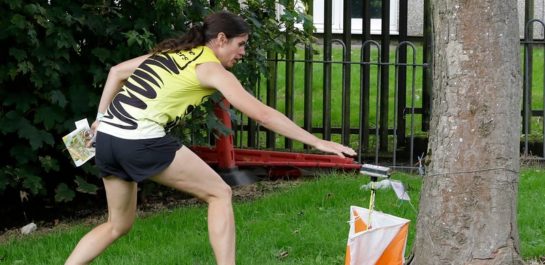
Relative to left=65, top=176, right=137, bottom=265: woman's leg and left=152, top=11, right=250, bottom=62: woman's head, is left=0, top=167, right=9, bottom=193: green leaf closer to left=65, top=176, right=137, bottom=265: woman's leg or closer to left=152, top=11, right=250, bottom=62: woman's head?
left=65, top=176, right=137, bottom=265: woman's leg

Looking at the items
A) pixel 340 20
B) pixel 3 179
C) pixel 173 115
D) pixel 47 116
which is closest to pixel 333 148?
pixel 173 115

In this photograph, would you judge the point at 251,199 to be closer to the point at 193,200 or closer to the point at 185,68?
the point at 193,200

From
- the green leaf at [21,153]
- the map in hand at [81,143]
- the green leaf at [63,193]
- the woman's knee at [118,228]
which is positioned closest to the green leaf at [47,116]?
the green leaf at [21,153]

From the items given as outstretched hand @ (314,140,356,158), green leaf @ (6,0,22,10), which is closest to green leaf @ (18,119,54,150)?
green leaf @ (6,0,22,10)

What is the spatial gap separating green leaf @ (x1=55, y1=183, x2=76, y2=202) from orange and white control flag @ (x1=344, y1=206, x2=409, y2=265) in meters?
3.41

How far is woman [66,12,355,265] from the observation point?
477cm

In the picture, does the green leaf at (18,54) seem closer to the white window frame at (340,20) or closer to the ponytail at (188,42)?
the ponytail at (188,42)

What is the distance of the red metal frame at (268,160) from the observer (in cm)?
861

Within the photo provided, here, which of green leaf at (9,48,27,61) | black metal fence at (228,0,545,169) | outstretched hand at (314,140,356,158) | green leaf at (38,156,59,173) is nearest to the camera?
outstretched hand at (314,140,356,158)

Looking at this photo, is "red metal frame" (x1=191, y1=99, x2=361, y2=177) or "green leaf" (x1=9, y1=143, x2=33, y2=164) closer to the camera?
"green leaf" (x1=9, y1=143, x2=33, y2=164)

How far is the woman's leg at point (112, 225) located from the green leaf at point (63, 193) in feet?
8.28

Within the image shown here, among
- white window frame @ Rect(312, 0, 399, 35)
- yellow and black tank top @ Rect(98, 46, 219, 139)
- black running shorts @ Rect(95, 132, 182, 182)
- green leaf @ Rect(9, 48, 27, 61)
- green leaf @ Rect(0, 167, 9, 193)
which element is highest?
white window frame @ Rect(312, 0, 399, 35)

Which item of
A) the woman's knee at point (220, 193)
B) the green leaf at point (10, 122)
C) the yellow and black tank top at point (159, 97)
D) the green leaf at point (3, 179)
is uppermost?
the yellow and black tank top at point (159, 97)

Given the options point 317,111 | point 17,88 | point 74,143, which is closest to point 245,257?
point 74,143
